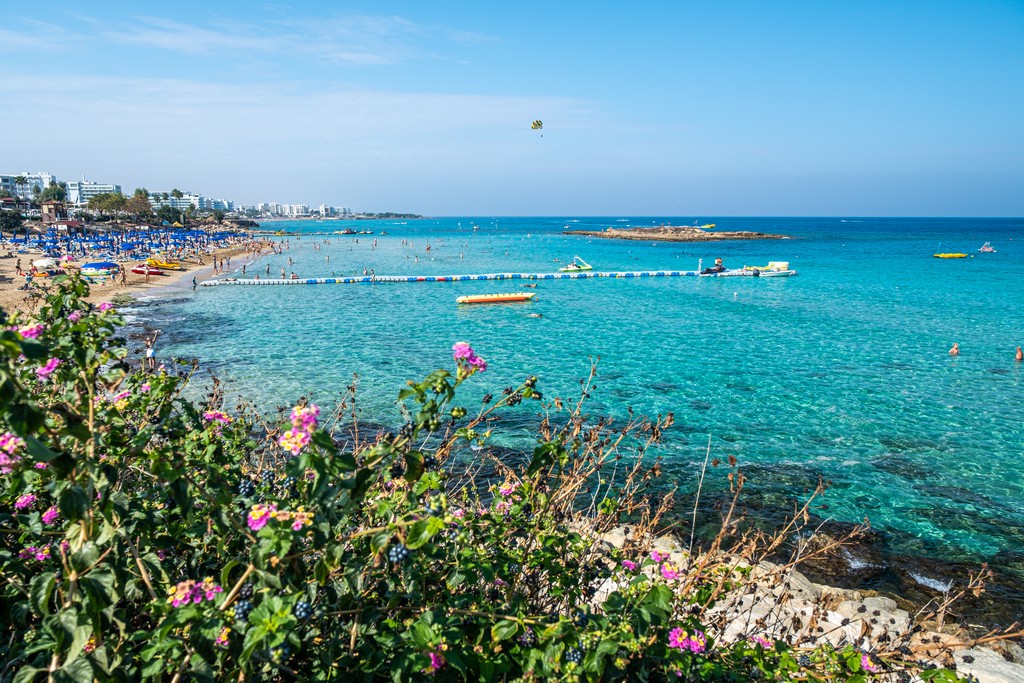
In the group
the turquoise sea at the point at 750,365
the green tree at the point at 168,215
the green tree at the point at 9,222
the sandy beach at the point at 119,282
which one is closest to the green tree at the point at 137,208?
the green tree at the point at 168,215

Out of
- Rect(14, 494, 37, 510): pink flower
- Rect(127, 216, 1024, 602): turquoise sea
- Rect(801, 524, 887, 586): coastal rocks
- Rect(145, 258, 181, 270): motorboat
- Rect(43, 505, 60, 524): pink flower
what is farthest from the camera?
Rect(145, 258, 181, 270): motorboat

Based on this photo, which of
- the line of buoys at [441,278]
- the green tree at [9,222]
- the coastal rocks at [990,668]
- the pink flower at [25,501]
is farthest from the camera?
the green tree at [9,222]

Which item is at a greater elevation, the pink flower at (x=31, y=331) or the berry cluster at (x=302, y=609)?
the pink flower at (x=31, y=331)

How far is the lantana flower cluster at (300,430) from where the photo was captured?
211 cm

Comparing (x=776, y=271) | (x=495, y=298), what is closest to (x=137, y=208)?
(x=495, y=298)

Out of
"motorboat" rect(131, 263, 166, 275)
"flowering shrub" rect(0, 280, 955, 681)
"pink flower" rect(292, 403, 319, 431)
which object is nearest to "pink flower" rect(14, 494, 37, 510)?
"flowering shrub" rect(0, 280, 955, 681)

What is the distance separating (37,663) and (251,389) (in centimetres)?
1492

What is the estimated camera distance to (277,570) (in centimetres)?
208

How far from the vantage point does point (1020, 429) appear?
46.5 feet

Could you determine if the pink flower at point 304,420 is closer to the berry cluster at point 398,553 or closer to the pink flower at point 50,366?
the berry cluster at point 398,553

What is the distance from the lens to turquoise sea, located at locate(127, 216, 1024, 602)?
1120 centimetres

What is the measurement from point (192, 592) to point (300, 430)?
0.66 m

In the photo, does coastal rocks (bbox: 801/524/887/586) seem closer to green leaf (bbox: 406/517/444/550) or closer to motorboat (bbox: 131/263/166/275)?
green leaf (bbox: 406/517/444/550)

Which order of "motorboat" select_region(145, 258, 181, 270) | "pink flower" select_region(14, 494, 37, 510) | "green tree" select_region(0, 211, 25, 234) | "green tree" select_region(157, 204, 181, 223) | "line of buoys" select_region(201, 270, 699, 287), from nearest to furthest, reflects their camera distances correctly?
"pink flower" select_region(14, 494, 37, 510) → "line of buoys" select_region(201, 270, 699, 287) → "motorboat" select_region(145, 258, 181, 270) → "green tree" select_region(0, 211, 25, 234) → "green tree" select_region(157, 204, 181, 223)
